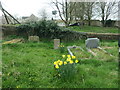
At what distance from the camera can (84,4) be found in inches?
438

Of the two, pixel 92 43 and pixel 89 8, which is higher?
pixel 89 8

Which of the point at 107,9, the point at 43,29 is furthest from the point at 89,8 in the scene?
the point at 43,29

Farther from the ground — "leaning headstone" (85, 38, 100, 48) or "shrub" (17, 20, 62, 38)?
"shrub" (17, 20, 62, 38)

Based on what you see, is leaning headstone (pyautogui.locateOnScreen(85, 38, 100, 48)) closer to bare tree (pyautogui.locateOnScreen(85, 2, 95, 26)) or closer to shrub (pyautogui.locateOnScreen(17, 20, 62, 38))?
shrub (pyautogui.locateOnScreen(17, 20, 62, 38))

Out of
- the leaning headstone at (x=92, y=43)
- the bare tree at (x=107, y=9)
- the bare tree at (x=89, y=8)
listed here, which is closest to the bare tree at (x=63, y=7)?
the bare tree at (x=89, y=8)

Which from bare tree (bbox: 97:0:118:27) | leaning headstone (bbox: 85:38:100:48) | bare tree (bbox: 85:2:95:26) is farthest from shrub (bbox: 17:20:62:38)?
bare tree (bbox: 97:0:118:27)

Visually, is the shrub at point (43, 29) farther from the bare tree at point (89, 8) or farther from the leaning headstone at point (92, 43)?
the bare tree at point (89, 8)

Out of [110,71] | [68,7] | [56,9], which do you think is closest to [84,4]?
[68,7]

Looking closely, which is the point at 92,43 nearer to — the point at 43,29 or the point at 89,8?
the point at 43,29

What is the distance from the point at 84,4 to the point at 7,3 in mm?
6668

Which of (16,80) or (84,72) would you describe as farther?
(84,72)

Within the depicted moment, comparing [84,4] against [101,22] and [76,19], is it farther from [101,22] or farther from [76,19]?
[101,22]

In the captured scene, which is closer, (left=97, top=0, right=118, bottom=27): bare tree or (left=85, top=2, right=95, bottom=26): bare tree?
(left=85, top=2, right=95, bottom=26): bare tree

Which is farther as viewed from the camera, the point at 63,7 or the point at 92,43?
the point at 63,7
